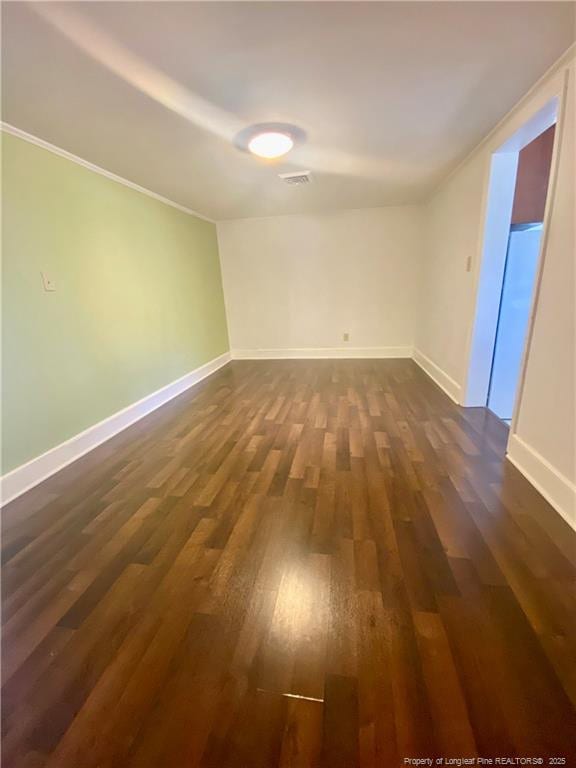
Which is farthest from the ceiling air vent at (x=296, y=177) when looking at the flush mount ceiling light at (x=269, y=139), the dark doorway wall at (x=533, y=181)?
the dark doorway wall at (x=533, y=181)

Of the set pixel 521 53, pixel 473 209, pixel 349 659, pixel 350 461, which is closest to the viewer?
pixel 349 659

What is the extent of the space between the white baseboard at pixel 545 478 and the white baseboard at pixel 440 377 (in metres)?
1.10

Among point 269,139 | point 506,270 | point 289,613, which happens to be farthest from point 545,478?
point 269,139

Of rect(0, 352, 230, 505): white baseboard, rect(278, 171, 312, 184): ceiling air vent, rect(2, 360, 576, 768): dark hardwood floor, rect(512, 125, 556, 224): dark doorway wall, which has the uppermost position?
rect(278, 171, 312, 184): ceiling air vent

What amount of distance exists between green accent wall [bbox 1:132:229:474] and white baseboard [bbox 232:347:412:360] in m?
1.69

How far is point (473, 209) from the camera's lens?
9.46 feet

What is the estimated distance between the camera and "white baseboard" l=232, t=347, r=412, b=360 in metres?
5.14

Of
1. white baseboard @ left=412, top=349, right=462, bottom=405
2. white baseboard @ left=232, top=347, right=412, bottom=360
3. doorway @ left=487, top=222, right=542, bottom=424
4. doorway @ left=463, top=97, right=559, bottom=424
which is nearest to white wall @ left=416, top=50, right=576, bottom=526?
doorway @ left=463, top=97, right=559, bottom=424

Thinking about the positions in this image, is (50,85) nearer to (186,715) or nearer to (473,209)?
(186,715)

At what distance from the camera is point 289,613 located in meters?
1.24

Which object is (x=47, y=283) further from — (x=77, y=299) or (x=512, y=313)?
(x=512, y=313)

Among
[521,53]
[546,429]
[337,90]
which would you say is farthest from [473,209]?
[546,429]

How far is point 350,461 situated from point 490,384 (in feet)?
5.63

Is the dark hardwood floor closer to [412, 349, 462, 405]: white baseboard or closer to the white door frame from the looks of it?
the white door frame
